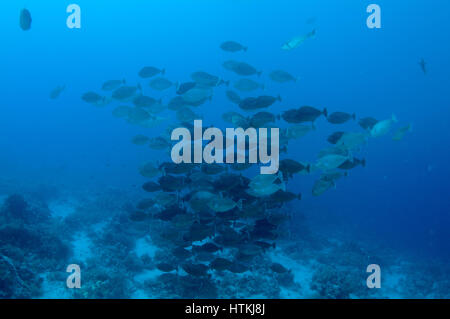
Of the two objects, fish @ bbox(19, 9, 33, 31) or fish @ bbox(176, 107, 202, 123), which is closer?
fish @ bbox(19, 9, 33, 31)

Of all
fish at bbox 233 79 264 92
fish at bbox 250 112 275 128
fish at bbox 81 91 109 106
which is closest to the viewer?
fish at bbox 250 112 275 128

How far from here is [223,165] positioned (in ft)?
23.7

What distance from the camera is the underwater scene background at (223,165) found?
23.1 feet

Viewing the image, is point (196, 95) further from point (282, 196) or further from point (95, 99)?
point (95, 99)

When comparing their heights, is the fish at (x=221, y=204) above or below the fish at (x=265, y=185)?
below

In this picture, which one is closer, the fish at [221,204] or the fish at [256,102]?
the fish at [221,204]

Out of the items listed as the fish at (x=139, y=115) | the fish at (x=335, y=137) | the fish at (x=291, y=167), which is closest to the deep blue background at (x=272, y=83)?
the fish at (x=139, y=115)

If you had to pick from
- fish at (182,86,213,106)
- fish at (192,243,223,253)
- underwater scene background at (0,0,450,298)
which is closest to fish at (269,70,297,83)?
underwater scene background at (0,0,450,298)

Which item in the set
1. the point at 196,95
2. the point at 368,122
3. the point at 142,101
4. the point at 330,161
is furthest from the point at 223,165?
the point at 368,122

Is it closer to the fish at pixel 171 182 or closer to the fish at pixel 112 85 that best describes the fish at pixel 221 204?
the fish at pixel 171 182

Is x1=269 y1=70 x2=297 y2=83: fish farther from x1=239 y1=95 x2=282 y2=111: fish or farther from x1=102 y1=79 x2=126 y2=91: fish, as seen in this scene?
x1=102 y1=79 x2=126 y2=91: fish

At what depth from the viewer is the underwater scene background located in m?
7.05

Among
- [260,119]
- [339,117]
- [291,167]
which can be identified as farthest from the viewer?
[339,117]
